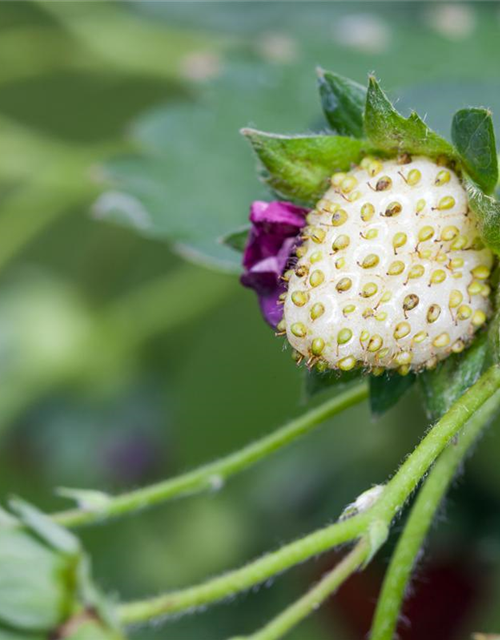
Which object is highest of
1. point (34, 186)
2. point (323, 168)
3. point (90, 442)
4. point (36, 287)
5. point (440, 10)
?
point (440, 10)

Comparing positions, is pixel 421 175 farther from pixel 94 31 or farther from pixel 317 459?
pixel 94 31

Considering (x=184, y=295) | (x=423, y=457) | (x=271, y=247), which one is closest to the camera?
(x=423, y=457)

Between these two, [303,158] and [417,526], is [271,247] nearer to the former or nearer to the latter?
[303,158]

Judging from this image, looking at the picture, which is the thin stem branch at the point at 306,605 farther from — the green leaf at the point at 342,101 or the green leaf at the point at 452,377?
the green leaf at the point at 342,101

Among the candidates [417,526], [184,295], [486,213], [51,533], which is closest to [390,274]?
[486,213]

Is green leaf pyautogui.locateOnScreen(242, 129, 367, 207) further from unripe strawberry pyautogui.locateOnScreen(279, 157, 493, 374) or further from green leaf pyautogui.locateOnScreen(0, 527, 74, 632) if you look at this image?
green leaf pyautogui.locateOnScreen(0, 527, 74, 632)

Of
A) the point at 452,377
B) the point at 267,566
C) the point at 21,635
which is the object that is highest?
the point at 452,377

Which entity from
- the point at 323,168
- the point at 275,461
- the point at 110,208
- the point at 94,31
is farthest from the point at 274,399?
the point at 323,168

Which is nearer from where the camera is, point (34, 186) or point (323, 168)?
point (323, 168)
